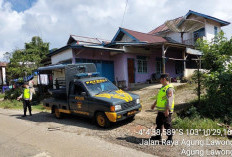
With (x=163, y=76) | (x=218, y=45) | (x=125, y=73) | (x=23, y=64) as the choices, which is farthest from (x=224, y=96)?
(x=23, y=64)

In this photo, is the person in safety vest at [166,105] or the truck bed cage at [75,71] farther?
the truck bed cage at [75,71]

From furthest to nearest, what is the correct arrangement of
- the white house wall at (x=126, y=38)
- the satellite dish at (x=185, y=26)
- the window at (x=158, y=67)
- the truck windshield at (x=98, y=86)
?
the satellite dish at (x=185, y=26), the window at (x=158, y=67), the white house wall at (x=126, y=38), the truck windshield at (x=98, y=86)

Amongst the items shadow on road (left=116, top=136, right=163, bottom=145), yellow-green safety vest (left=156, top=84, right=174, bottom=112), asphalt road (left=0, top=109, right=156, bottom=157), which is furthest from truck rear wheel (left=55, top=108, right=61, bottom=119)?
yellow-green safety vest (left=156, top=84, right=174, bottom=112)

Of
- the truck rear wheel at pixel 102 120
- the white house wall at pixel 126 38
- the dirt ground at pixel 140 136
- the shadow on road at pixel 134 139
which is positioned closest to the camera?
the dirt ground at pixel 140 136

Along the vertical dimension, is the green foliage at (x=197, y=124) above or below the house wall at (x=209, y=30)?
below

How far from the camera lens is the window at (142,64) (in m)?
16.6

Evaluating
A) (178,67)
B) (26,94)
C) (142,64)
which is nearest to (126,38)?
(142,64)

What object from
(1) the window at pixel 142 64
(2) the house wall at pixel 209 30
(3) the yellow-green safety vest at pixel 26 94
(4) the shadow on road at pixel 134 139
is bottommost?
(4) the shadow on road at pixel 134 139

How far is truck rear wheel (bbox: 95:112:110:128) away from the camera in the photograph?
5.99 m

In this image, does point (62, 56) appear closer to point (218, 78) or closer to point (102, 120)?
point (102, 120)

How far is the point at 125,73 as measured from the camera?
15242mm

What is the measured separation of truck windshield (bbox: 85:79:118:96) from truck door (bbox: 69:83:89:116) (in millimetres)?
278

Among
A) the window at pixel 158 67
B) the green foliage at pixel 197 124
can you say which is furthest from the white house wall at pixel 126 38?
the green foliage at pixel 197 124

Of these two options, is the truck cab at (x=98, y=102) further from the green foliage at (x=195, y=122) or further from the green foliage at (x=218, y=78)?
the green foliage at (x=218, y=78)
